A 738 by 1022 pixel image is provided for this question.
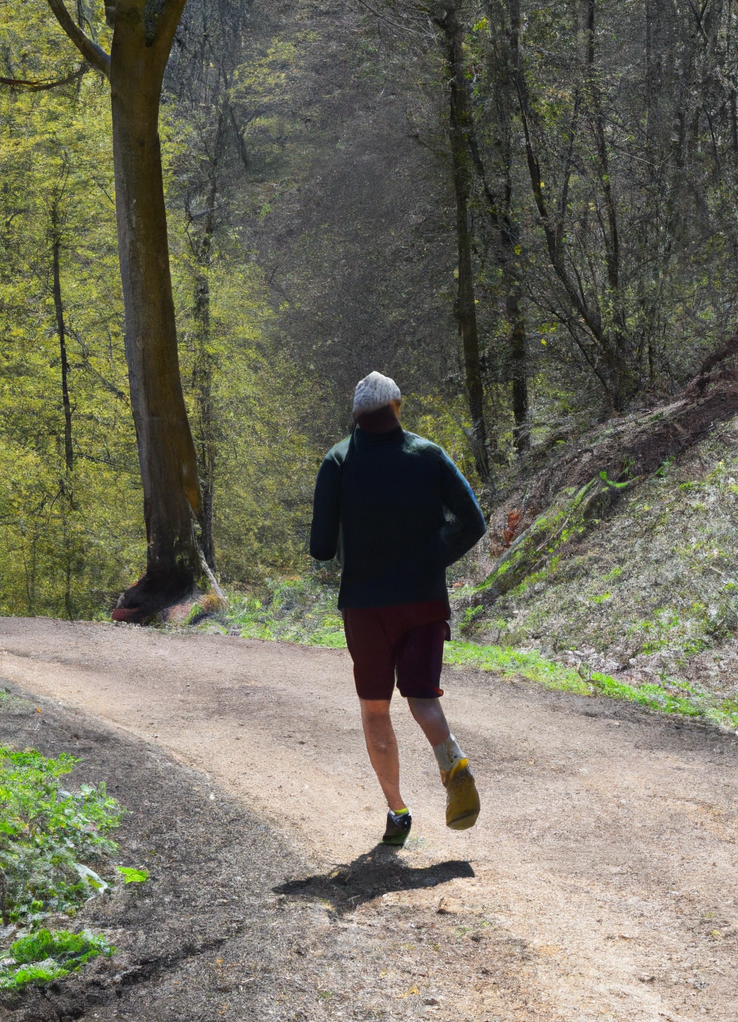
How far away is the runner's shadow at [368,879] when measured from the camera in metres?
3.67

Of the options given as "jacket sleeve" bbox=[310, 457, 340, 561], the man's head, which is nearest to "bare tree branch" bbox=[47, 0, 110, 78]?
the man's head

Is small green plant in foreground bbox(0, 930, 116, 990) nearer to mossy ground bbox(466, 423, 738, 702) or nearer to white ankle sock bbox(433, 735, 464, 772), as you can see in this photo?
white ankle sock bbox(433, 735, 464, 772)

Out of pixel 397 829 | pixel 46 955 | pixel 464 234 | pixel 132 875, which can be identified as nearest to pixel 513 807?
pixel 397 829

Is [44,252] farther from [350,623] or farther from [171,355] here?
[350,623]

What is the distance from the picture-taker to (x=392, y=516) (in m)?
4.07

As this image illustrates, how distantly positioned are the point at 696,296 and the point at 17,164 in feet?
49.5

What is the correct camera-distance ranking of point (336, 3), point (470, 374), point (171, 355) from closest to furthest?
point (171, 355) → point (470, 374) → point (336, 3)

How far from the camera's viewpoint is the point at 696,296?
12.4 m

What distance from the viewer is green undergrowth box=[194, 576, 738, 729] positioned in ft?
24.0

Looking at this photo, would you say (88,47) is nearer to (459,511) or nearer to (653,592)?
(653,592)

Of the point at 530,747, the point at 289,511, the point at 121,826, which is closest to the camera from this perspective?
the point at 121,826

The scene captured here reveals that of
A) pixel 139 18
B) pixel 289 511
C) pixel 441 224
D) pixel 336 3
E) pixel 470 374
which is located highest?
pixel 336 3

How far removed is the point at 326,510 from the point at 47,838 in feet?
5.69

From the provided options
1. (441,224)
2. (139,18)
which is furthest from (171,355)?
(441,224)
